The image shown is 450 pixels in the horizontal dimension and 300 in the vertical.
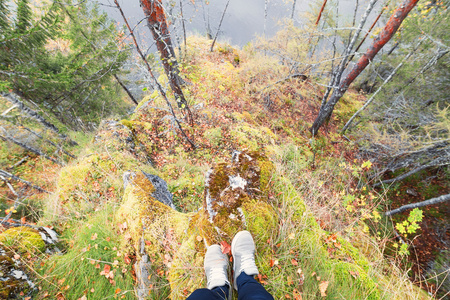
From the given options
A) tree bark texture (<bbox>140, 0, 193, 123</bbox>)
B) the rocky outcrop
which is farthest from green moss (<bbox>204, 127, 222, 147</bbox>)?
the rocky outcrop

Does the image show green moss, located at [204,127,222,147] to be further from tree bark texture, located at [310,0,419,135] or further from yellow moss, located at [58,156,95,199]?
tree bark texture, located at [310,0,419,135]

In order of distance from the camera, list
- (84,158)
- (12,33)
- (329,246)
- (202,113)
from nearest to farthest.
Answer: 1. (329,246)
2. (84,158)
3. (12,33)
4. (202,113)

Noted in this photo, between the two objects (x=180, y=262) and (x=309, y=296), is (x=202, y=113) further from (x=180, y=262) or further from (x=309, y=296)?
Result: (x=309, y=296)

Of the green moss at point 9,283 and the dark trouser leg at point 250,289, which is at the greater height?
the dark trouser leg at point 250,289

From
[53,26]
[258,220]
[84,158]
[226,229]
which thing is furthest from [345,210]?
[53,26]

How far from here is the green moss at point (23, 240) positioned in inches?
84.7

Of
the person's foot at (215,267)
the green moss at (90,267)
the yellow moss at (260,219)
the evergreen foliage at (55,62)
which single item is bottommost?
the green moss at (90,267)

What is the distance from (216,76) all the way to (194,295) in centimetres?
874

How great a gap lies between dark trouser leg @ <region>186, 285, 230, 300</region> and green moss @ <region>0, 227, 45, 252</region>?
2.19 meters

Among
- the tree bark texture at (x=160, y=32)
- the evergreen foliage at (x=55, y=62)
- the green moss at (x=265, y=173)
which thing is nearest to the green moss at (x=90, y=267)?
the green moss at (x=265, y=173)

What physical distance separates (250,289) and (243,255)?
0.29 metres

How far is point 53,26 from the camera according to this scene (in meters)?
5.99

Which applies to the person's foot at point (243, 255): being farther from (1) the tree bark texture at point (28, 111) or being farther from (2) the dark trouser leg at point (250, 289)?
(1) the tree bark texture at point (28, 111)

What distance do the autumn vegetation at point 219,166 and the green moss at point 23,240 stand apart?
15mm
